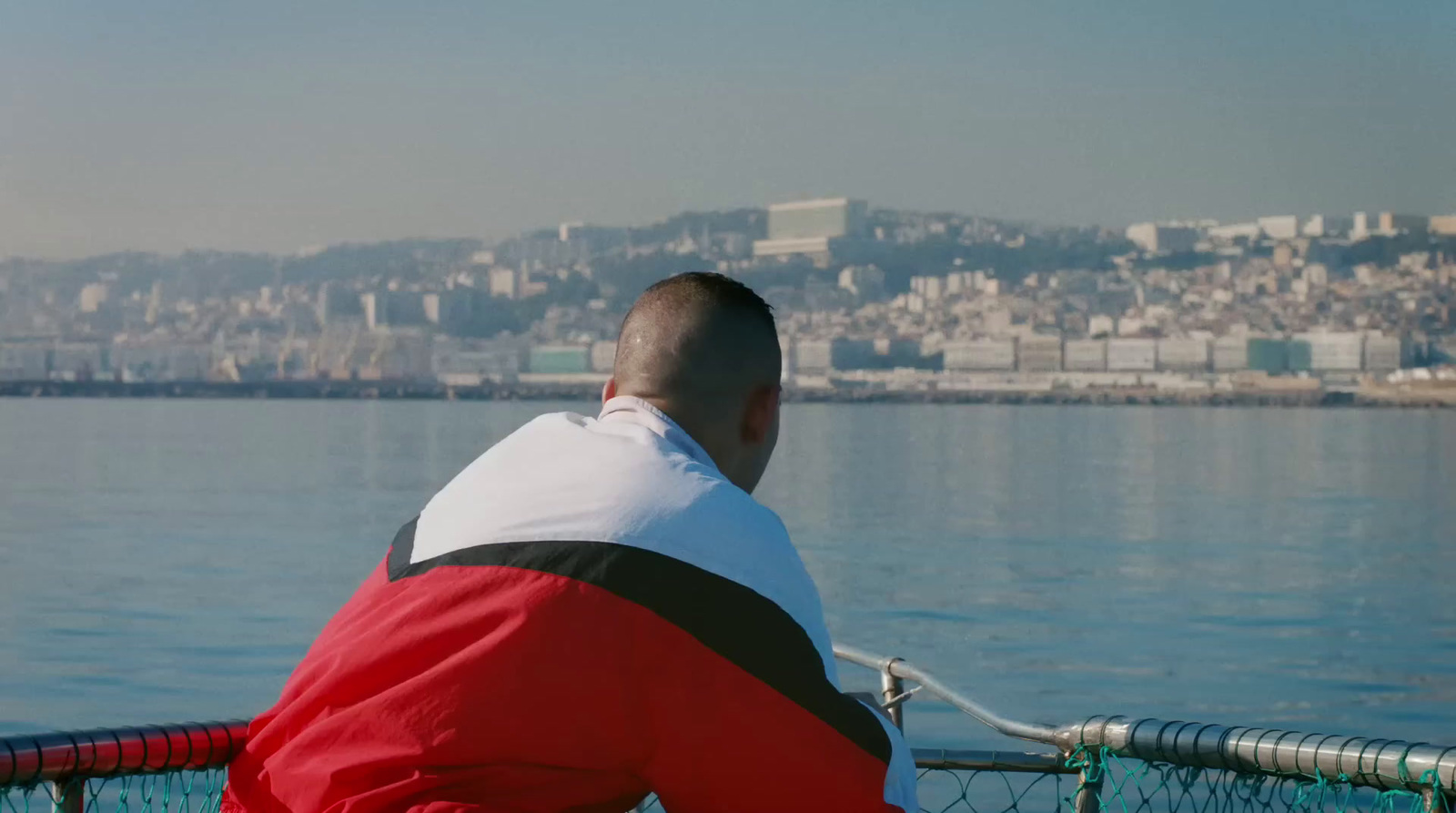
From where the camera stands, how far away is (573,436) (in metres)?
1.63

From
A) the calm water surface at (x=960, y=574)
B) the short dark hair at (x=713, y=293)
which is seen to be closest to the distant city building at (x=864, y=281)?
the calm water surface at (x=960, y=574)

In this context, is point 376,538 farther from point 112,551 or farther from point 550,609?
point 550,609

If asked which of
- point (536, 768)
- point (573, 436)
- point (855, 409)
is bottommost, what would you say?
point (855, 409)

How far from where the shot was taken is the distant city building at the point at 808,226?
7008 inches

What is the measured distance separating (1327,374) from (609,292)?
6017cm

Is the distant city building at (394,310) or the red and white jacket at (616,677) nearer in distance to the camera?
the red and white jacket at (616,677)

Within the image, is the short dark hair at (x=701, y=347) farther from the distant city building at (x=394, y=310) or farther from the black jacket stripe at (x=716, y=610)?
Answer: the distant city building at (x=394, y=310)

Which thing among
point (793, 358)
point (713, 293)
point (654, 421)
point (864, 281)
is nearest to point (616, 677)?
point (654, 421)

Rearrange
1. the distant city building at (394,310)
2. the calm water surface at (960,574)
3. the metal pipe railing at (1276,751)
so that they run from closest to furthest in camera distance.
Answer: the metal pipe railing at (1276,751), the calm water surface at (960,574), the distant city building at (394,310)

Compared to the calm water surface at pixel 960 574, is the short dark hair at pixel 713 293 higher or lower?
higher

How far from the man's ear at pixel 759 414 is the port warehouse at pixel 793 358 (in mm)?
122417

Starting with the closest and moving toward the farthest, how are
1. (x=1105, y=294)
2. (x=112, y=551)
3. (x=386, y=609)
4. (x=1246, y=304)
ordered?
(x=386, y=609), (x=112, y=551), (x=1246, y=304), (x=1105, y=294)

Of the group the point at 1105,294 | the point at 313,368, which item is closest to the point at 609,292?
the point at 313,368

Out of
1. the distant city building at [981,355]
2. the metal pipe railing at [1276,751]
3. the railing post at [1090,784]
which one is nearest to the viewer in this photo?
the metal pipe railing at [1276,751]
